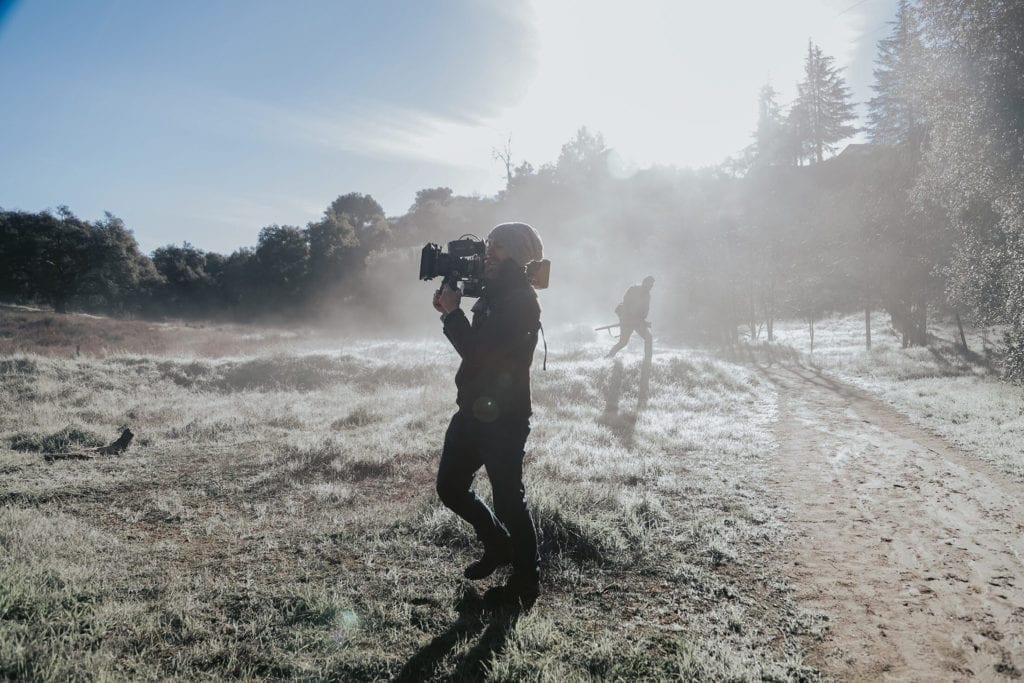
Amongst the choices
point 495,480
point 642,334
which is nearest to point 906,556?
point 495,480

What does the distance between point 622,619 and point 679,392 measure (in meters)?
9.57

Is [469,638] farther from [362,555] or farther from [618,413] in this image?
[618,413]

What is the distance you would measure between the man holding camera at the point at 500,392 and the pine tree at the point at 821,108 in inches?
2665

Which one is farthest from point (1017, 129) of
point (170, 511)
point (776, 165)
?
point (776, 165)

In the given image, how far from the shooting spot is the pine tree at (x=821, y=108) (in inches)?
2251

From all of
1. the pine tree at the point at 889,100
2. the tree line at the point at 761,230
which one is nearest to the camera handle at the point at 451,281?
the tree line at the point at 761,230

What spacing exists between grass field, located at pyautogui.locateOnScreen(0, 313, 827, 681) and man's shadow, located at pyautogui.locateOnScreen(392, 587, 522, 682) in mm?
14

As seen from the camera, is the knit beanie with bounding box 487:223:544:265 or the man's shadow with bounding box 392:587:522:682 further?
the knit beanie with bounding box 487:223:544:265

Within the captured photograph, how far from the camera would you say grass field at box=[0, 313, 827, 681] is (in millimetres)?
2854

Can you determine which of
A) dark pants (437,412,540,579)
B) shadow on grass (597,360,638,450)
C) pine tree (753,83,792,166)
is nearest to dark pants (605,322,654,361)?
shadow on grass (597,360,638,450)

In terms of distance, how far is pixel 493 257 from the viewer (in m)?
3.26

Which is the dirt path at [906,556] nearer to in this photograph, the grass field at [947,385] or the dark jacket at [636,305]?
the grass field at [947,385]

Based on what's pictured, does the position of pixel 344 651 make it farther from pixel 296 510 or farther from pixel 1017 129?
pixel 1017 129

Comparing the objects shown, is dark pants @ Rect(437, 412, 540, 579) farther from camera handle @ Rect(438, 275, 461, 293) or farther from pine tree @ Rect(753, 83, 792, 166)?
pine tree @ Rect(753, 83, 792, 166)
